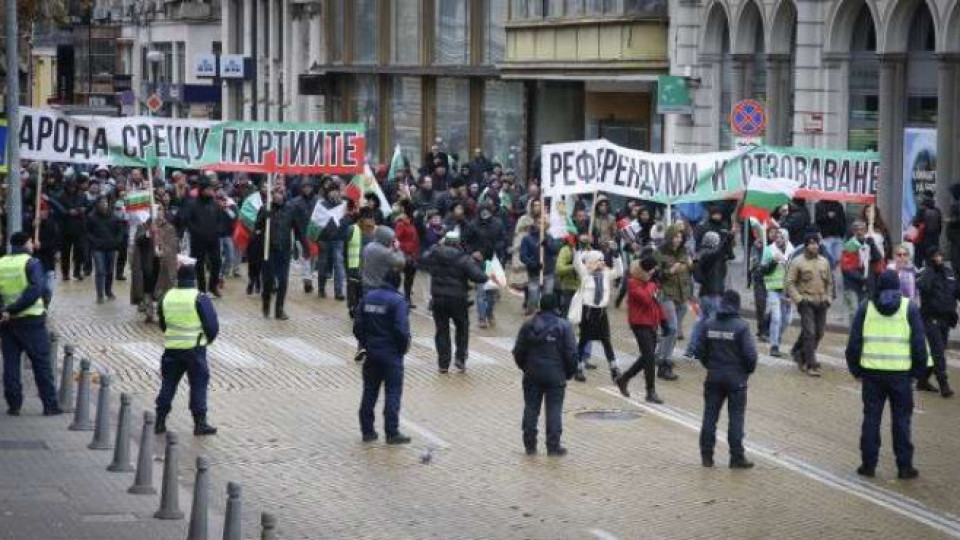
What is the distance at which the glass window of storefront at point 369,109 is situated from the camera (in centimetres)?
6600

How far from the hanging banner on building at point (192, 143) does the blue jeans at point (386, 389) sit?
1217 centimetres

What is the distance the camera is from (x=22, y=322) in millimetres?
20906

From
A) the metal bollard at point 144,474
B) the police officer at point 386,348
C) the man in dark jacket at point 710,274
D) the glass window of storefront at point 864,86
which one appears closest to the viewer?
the metal bollard at point 144,474

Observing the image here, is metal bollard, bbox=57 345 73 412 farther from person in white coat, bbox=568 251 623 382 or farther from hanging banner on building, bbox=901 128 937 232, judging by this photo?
hanging banner on building, bbox=901 128 937 232

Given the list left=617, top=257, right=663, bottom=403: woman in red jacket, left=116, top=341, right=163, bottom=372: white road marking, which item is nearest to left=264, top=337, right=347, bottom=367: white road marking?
left=116, top=341, right=163, bottom=372: white road marking

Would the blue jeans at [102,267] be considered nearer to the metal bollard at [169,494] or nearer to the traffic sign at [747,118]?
the traffic sign at [747,118]

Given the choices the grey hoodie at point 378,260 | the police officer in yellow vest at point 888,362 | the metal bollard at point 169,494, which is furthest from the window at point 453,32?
the metal bollard at point 169,494

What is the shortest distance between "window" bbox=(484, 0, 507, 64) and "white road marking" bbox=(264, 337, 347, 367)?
27570 millimetres

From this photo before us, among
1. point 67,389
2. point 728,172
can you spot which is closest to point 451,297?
point 67,389

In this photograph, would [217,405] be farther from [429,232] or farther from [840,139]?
[840,139]

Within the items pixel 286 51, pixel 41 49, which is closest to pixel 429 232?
pixel 286 51

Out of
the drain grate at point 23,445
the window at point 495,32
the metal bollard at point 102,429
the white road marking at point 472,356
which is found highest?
the window at point 495,32

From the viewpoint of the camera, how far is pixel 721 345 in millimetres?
18672

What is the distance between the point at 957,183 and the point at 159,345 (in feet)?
45.0
